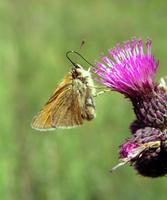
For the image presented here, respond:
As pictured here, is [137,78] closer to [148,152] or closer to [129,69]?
[129,69]

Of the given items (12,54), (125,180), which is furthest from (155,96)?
(12,54)

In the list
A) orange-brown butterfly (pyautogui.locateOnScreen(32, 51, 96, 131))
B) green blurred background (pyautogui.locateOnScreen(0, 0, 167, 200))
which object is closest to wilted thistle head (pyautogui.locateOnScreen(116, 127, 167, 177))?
green blurred background (pyautogui.locateOnScreen(0, 0, 167, 200))

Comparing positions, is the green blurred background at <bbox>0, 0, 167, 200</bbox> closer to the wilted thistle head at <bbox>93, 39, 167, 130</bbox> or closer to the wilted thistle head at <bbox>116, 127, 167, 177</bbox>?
the wilted thistle head at <bbox>116, 127, 167, 177</bbox>

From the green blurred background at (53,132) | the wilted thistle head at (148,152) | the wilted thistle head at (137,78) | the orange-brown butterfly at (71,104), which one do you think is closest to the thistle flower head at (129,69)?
the wilted thistle head at (137,78)

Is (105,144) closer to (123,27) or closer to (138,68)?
(138,68)

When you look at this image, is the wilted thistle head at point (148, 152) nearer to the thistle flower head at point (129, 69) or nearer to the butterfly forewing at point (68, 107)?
the thistle flower head at point (129, 69)
